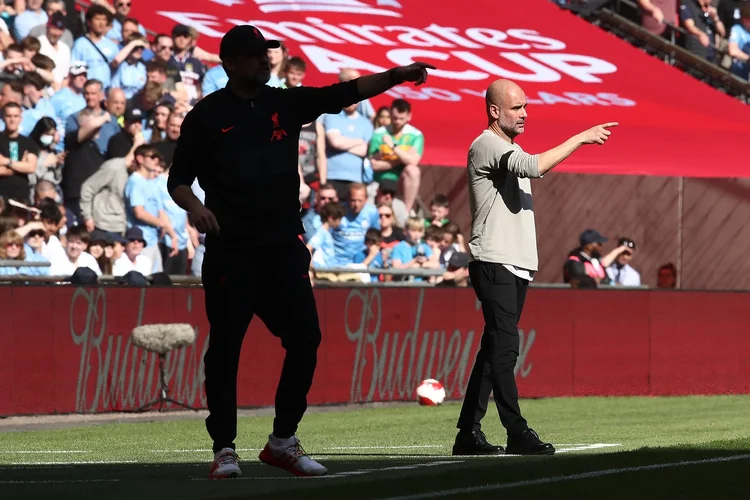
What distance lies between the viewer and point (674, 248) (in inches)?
912

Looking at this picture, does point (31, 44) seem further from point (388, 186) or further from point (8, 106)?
point (388, 186)

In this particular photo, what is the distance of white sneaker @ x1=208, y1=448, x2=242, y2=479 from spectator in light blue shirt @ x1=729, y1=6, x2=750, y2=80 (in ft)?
70.9

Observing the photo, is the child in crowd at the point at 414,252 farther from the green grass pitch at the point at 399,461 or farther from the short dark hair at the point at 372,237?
the green grass pitch at the point at 399,461

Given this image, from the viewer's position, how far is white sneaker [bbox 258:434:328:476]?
750 cm

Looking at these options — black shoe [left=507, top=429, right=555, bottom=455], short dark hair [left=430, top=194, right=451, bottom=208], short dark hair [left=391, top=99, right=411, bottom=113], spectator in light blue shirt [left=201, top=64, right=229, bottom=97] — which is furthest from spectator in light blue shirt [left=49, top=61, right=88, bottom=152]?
black shoe [left=507, top=429, right=555, bottom=455]

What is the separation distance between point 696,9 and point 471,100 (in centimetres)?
798

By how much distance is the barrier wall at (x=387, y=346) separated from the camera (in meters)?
14.6

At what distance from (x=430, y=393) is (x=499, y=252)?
7.36 metres

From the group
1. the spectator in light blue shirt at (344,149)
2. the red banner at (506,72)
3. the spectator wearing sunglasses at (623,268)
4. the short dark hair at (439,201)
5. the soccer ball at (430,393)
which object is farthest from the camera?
the red banner at (506,72)

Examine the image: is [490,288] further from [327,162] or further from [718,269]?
[718,269]

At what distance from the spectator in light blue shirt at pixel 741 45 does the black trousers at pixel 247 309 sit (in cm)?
2124

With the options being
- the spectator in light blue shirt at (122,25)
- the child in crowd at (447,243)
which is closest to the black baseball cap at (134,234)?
the spectator in light blue shirt at (122,25)

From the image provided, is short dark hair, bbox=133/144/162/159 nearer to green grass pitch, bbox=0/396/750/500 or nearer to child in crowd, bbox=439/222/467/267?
green grass pitch, bbox=0/396/750/500

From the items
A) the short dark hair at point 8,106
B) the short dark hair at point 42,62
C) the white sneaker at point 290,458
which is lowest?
the white sneaker at point 290,458
